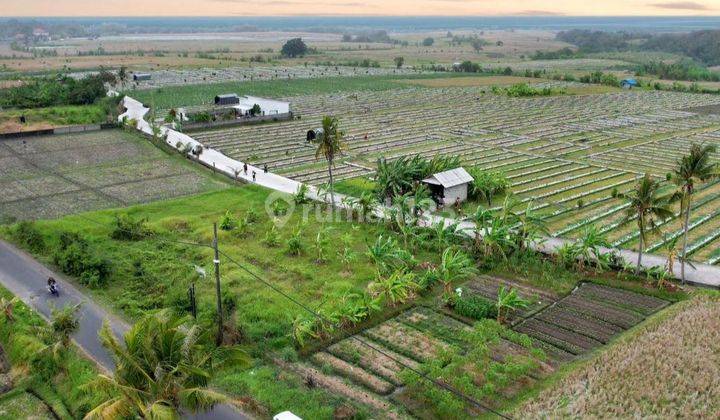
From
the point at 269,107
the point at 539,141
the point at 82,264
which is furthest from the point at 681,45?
the point at 82,264

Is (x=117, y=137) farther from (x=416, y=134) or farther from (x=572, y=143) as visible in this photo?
(x=572, y=143)

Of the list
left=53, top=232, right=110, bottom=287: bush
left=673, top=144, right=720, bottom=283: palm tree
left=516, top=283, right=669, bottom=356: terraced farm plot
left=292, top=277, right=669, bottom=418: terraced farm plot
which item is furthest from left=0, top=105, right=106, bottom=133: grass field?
left=673, top=144, right=720, bottom=283: palm tree

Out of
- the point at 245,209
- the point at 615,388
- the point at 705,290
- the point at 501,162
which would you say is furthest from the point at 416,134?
the point at 615,388

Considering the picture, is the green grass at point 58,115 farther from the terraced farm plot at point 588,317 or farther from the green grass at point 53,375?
the terraced farm plot at point 588,317

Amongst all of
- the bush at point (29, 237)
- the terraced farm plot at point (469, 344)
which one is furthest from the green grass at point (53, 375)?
the bush at point (29, 237)

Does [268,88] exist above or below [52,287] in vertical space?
above

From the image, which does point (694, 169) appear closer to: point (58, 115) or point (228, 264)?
point (228, 264)
